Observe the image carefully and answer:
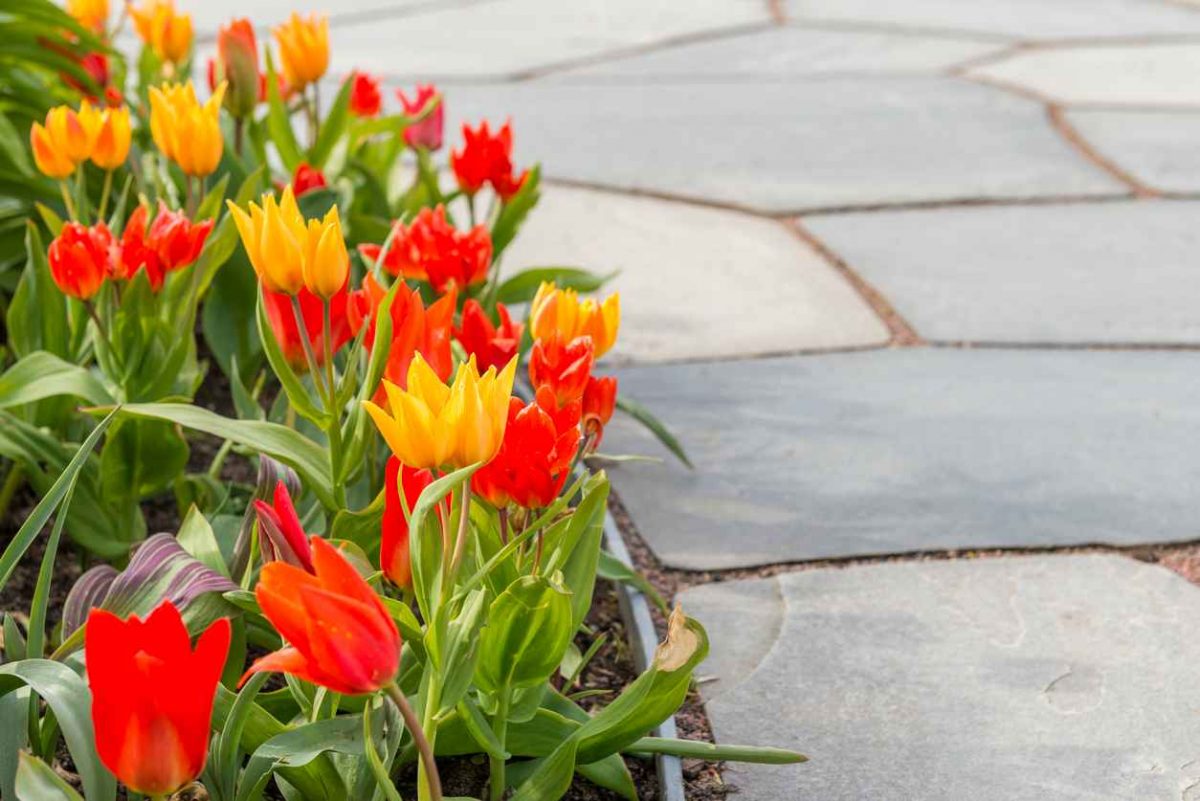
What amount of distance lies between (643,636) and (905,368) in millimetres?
788

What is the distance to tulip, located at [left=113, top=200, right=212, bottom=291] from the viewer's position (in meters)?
Result: 1.32

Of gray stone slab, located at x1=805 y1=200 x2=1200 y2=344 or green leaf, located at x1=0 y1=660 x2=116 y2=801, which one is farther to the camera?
gray stone slab, located at x1=805 y1=200 x2=1200 y2=344

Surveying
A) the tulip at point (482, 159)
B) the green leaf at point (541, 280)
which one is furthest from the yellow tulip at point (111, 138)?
the green leaf at point (541, 280)

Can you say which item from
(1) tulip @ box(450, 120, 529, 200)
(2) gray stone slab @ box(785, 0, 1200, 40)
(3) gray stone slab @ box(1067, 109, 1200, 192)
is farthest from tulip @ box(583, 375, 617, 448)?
(2) gray stone slab @ box(785, 0, 1200, 40)

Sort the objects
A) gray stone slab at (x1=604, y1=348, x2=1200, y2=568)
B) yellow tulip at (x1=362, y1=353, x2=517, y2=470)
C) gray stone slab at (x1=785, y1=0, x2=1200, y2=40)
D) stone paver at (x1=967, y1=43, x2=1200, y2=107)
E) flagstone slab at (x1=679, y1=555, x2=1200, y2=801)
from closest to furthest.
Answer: yellow tulip at (x1=362, y1=353, x2=517, y2=470)
flagstone slab at (x1=679, y1=555, x2=1200, y2=801)
gray stone slab at (x1=604, y1=348, x2=1200, y2=568)
stone paver at (x1=967, y1=43, x2=1200, y2=107)
gray stone slab at (x1=785, y1=0, x2=1200, y2=40)

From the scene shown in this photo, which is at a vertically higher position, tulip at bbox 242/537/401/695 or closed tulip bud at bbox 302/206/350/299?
closed tulip bud at bbox 302/206/350/299

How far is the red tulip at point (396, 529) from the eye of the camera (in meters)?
0.99

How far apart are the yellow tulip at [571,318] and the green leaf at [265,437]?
196 millimetres

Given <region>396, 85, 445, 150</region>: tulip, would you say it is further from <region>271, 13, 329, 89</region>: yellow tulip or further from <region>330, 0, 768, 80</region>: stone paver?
<region>330, 0, 768, 80</region>: stone paver

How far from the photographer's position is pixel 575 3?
4629 millimetres

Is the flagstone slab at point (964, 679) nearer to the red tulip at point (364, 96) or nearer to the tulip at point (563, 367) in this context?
the tulip at point (563, 367)

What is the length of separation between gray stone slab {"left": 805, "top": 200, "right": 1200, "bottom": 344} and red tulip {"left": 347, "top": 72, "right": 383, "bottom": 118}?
2.50 feet

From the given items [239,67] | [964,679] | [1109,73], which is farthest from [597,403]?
[1109,73]

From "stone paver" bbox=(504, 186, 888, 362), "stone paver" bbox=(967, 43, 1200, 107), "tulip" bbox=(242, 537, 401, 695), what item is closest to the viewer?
"tulip" bbox=(242, 537, 401, 695)
